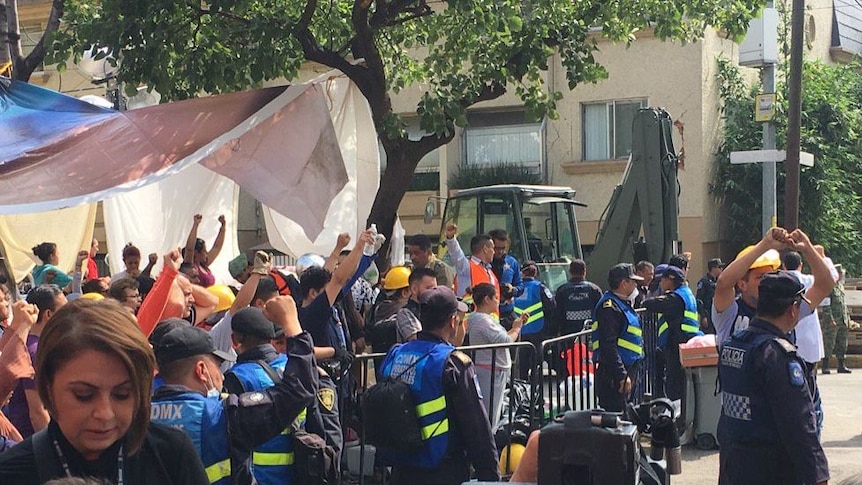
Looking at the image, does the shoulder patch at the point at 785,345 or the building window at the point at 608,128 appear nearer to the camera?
the shoulder patch at the point at 785,345

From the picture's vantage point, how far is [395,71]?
14.7m

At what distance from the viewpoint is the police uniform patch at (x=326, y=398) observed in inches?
231

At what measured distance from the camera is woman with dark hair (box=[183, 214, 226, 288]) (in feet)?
33.1

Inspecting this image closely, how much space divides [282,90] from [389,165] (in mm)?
4473

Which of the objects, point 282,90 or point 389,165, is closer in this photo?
point 282,90

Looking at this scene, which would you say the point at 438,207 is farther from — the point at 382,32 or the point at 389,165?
the point at 389,165

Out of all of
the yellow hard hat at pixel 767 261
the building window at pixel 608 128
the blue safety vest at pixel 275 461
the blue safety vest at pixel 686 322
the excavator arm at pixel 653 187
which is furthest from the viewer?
the building window at pixel 608 128

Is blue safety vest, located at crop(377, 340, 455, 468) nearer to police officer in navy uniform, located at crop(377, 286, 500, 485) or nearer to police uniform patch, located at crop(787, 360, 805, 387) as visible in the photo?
police officer in navy uniform, located at crop(377, 286, 500, 485)

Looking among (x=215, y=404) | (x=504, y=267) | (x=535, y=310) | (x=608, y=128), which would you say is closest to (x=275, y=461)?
(x=215, y=404)

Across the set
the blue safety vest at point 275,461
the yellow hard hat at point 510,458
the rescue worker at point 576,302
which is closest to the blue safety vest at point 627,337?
the yellow hard hat at point 510,458

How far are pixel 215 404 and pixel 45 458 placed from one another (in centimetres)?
159

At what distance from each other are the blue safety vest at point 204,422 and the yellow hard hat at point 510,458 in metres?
2.87

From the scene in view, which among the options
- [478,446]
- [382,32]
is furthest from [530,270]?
[478,446]

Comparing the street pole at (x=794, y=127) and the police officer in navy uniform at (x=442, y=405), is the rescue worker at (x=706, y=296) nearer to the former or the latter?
the street pole at (x=794, y=127)
